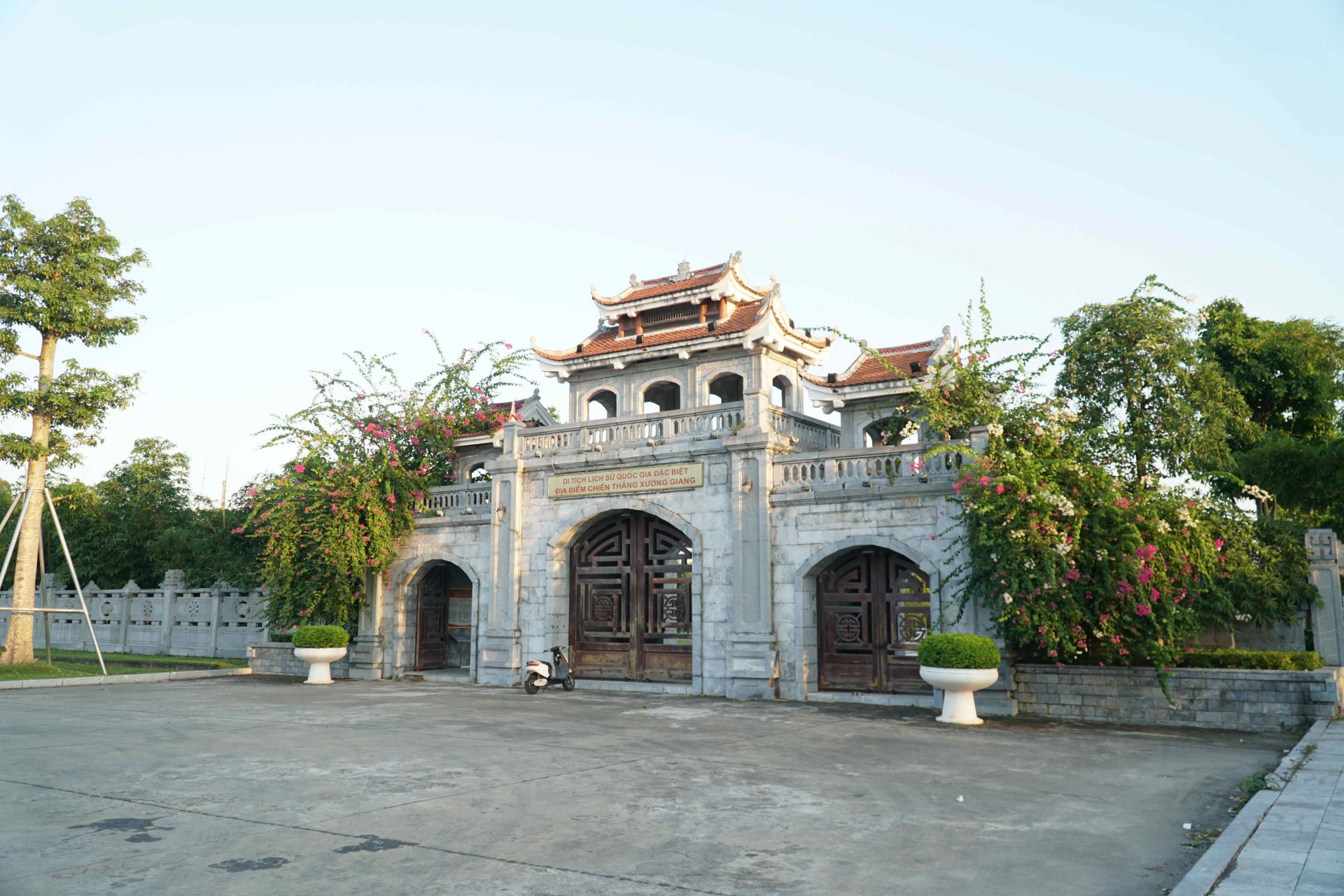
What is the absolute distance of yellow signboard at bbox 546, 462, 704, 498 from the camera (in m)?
18.6

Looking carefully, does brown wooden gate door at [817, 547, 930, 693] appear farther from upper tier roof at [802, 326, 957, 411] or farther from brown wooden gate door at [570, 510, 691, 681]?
upper tier roof at [802, 326, 957, 411]

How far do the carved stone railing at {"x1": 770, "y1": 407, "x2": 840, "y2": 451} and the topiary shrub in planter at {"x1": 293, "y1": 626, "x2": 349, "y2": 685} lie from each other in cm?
1048

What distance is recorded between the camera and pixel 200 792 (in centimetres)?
845

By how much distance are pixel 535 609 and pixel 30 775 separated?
11.6 metres

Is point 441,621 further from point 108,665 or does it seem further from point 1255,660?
point 1255,660

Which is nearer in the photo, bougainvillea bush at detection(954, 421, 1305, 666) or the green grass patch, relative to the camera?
bougainvillea bush at detection(954, 421, 1305, 666)

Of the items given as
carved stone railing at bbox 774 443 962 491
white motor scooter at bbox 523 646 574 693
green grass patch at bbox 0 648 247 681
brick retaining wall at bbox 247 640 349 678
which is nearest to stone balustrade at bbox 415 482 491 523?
white motor scooter at bbox 523 646 574 693

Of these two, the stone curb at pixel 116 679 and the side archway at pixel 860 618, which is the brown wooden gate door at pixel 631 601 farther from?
the stone curb at pixel 116 679

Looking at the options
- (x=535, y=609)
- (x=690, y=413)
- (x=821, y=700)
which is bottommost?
(x=821, y=700)

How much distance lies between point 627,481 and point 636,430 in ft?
3.43

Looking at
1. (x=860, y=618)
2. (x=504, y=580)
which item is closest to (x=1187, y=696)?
(x=860, y=618)

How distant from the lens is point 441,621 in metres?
23.5

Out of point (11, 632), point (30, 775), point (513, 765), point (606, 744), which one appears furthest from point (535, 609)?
point (11, 632)

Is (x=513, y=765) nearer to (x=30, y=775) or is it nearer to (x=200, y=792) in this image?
(x=200, y=792)
